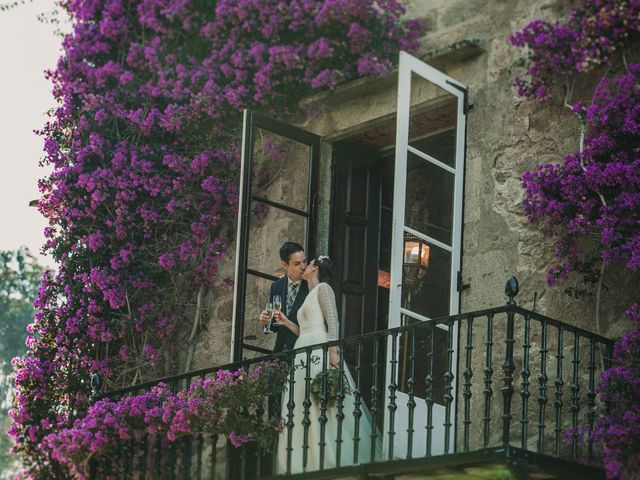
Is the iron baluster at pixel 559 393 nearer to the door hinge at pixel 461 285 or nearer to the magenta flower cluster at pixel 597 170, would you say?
the magenta flower cluster at pixel 597 170

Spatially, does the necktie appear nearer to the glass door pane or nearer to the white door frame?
the glass door pane

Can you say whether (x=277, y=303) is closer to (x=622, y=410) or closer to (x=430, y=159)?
(x=430, y=159)

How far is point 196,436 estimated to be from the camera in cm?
835

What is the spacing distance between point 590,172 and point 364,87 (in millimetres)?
2362

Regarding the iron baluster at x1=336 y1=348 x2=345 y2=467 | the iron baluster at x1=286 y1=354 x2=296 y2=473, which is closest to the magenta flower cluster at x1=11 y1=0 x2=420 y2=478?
the iron baluster at x1=286 y1=354 x2=296 y2=473

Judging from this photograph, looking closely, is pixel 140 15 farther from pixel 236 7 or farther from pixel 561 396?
pixel 561 396

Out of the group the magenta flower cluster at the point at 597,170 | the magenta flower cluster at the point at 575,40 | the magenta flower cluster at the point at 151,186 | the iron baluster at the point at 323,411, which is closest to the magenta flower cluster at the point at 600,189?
the magenta flower cluster at the point at 597,170

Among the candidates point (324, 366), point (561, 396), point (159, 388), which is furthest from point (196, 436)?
point (561, 396)

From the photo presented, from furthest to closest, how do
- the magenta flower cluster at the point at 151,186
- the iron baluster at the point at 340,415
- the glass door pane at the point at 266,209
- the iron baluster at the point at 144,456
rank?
the magenta flower cluster at the point at 151,186
the glass door pane at the point at 266,209
the iron baluster at the point at 144,456
the iron baluster at the point at 340,415

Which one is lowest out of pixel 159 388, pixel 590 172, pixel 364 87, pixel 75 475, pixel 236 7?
pixel 75 475

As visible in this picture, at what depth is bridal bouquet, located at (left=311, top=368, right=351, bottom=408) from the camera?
297 inches

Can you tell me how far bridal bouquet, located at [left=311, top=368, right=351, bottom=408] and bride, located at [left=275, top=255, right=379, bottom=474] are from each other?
0.14ft

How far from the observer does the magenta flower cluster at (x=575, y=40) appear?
7.59 m

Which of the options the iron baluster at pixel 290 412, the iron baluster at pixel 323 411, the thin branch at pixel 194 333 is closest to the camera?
the iron baluster at pixel 323 411
